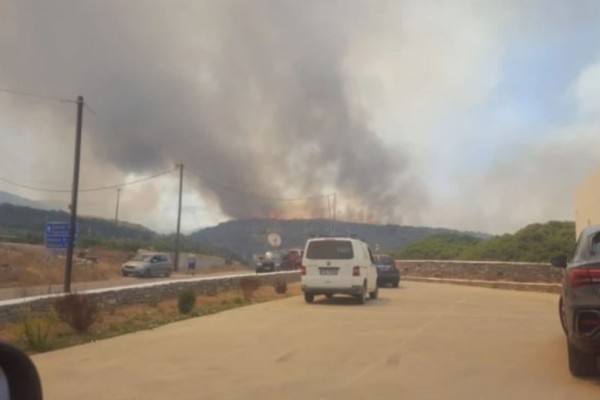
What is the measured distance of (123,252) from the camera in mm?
69938

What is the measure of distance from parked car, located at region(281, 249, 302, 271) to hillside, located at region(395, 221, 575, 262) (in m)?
9.65

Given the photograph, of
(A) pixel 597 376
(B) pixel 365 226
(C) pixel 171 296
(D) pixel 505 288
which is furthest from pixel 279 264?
(B) pixel 365 226

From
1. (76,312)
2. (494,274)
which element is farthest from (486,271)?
(76,312)

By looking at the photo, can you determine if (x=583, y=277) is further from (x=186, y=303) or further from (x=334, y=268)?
(x=334, y=268)

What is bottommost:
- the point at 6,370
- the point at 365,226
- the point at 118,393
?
the point at 118,393

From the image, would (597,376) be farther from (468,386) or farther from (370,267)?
(370,267)

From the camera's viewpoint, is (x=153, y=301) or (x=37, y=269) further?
(x=37, y=269)

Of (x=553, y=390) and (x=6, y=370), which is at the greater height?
(x=6, y=370)

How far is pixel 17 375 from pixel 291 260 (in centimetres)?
4950

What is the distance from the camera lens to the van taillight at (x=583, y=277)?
327 inches

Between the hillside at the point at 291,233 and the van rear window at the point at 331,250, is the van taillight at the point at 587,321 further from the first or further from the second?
the hillside at the point at 291,233

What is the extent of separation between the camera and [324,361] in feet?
33.8

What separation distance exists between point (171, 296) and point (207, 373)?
13307 mm

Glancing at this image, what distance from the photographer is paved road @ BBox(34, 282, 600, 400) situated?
8.19m
